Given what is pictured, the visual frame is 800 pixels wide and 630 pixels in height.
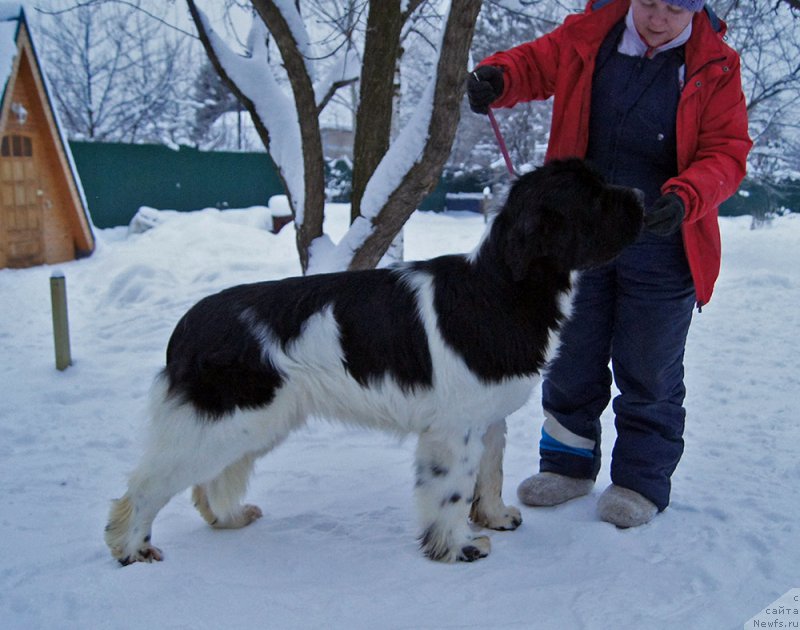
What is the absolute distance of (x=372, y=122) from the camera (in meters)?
5.16

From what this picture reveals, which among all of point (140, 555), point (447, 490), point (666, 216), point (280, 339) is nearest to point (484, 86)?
point (666, 216)

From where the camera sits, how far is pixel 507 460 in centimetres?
432

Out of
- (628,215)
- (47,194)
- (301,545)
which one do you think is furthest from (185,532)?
(47,194)

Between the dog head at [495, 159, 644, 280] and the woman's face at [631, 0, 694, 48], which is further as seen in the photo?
the woman's face at [631, 0, 694, 48]

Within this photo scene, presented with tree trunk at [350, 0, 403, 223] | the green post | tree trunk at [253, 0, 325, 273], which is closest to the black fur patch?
tree trunk at [350, 0, 403, 223]

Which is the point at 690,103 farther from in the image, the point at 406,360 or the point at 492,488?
the point at 492,488

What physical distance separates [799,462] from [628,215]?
2278 mm

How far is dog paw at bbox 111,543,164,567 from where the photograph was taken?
296cm

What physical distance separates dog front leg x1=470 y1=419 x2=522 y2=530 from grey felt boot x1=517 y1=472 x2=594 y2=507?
0.26 m

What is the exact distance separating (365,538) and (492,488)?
2.11 feet

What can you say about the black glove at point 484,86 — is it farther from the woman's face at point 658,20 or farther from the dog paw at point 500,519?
the dog paw at point 500,519

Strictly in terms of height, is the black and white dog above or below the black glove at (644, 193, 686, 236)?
below

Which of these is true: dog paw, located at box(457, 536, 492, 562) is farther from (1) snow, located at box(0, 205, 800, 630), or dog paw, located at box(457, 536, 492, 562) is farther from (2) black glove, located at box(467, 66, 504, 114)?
(2) black glove, located at box(467, 66, 504, 114)

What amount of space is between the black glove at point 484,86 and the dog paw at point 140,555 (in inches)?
97.6
